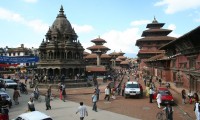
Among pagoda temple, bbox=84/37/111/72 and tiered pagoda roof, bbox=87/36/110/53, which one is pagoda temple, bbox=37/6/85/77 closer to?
pagoda temple, bbox=84/37/111/72

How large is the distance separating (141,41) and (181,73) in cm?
3932

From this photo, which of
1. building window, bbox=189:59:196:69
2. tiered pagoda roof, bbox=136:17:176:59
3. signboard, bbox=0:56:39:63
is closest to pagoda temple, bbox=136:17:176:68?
tiered pagoda roof, bbox=136:17:176:59

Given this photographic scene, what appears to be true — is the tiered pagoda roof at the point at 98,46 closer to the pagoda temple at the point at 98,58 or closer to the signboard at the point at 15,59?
the pagoda temple at the point at 98,58

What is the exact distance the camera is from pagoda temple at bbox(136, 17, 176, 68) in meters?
72.3

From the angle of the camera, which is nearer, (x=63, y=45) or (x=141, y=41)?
(x=63, y=45)

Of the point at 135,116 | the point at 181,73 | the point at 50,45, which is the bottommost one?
the point at 135,116

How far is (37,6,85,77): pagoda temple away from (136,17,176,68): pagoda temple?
79.2ft

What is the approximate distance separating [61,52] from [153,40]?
95.5 feet

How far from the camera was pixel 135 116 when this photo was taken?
1864 cm

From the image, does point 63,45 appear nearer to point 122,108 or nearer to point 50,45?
point 50,45

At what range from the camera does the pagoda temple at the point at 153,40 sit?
72.3m

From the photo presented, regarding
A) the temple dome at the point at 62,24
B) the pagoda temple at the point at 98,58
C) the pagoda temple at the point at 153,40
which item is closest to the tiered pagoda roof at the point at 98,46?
the pagoda temple at the point at 98,58

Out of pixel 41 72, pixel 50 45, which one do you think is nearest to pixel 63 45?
pixel 50 45

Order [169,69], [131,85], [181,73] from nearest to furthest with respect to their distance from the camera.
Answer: [131,85], [181,73], [169,69]
